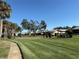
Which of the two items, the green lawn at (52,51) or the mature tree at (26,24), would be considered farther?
the mature tree at (26,24)

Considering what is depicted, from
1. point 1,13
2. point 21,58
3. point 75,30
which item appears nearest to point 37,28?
point 75,30

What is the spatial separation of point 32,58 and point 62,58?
1.59 m

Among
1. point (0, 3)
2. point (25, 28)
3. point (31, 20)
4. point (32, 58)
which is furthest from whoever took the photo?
point (25, 28)

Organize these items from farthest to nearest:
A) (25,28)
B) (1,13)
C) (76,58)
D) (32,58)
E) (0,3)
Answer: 1. (25,28)
2. (1,13)
3. (0,3)
4. (32,58)
5. (76,58)

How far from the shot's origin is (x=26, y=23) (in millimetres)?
148000

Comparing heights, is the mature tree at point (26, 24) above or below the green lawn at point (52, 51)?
above

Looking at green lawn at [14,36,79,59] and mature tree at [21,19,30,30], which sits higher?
mature tree at [21,19,30,30]

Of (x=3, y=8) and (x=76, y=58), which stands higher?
(x=3, y=8)

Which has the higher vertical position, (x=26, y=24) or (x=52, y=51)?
(x=26, y=24)

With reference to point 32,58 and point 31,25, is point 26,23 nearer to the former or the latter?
point 31,25

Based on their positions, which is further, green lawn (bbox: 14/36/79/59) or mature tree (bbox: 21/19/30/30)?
mature tree (bbox: 21/19/30/30)

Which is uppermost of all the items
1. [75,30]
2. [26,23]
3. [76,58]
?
[26,23]

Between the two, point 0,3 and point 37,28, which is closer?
point 0,3

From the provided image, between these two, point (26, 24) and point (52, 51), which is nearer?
point (52, 51)
